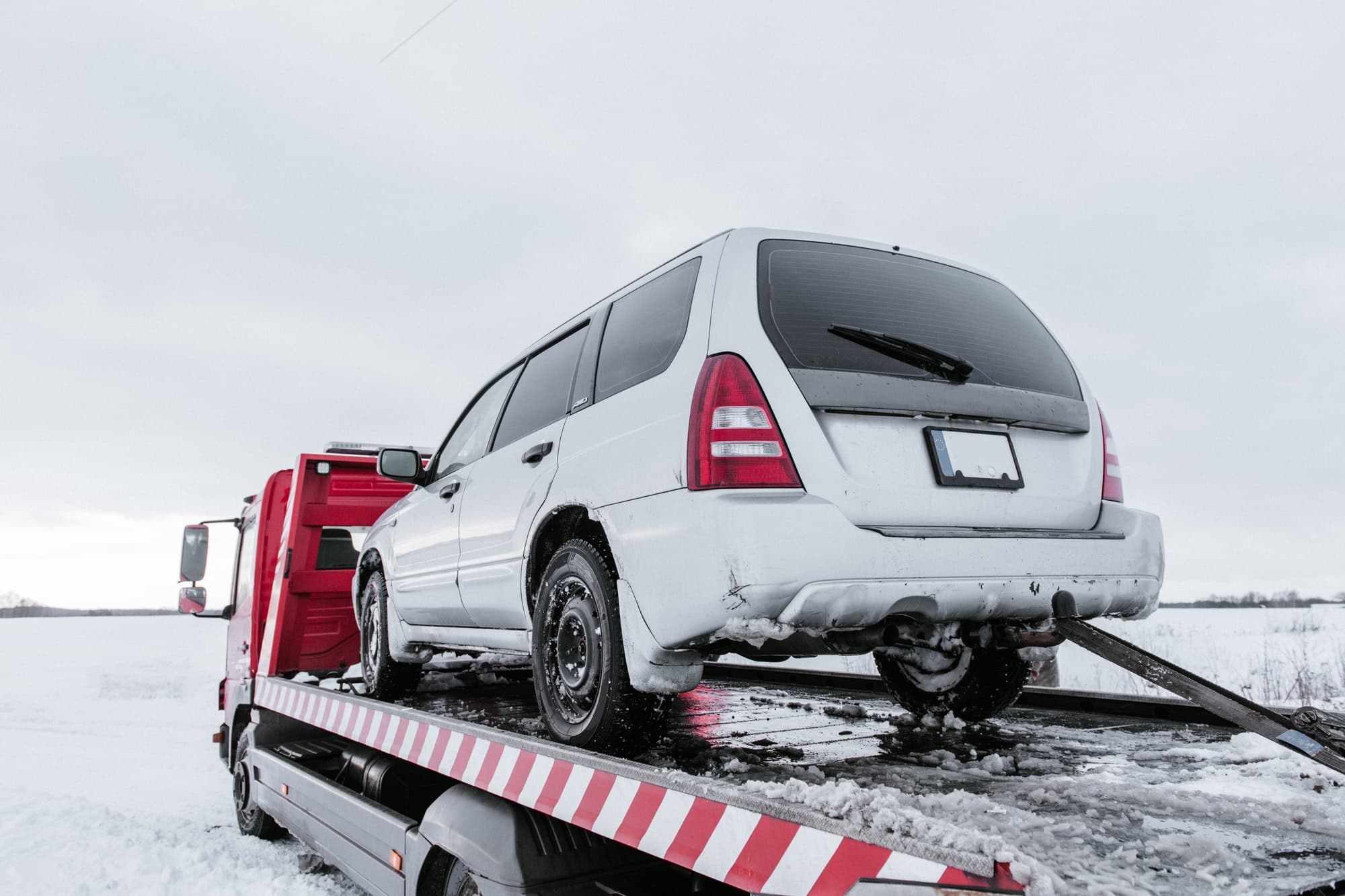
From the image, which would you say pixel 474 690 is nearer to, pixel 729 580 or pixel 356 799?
pixel 356 799

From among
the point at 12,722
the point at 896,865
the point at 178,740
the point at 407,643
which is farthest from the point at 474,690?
the point at 12,722

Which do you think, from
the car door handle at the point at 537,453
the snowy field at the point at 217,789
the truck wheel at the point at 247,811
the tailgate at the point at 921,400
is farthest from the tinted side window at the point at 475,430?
the truck wheel at the point at 247,811

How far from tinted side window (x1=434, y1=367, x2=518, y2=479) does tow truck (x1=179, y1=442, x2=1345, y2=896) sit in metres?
1.20

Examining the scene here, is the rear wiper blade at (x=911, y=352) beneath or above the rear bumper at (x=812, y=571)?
above

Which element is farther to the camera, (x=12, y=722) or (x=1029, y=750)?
(x=12, y=722)

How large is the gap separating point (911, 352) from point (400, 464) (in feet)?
9.69

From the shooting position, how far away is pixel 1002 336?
285 cm

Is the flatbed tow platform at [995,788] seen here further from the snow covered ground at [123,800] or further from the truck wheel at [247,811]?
the truck wheel at [247,811]

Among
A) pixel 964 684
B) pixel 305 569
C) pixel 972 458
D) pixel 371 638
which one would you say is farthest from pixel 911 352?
pixel 305 569

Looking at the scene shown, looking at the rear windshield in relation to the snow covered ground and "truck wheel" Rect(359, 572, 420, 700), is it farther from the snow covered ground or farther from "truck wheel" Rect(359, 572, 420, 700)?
the snow covered ground

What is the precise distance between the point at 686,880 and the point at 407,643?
2573mm

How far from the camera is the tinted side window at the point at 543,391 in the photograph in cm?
341

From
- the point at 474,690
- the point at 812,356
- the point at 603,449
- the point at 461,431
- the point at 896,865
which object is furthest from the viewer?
the point at 474,690

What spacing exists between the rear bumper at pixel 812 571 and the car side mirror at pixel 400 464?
2403 millimetres
